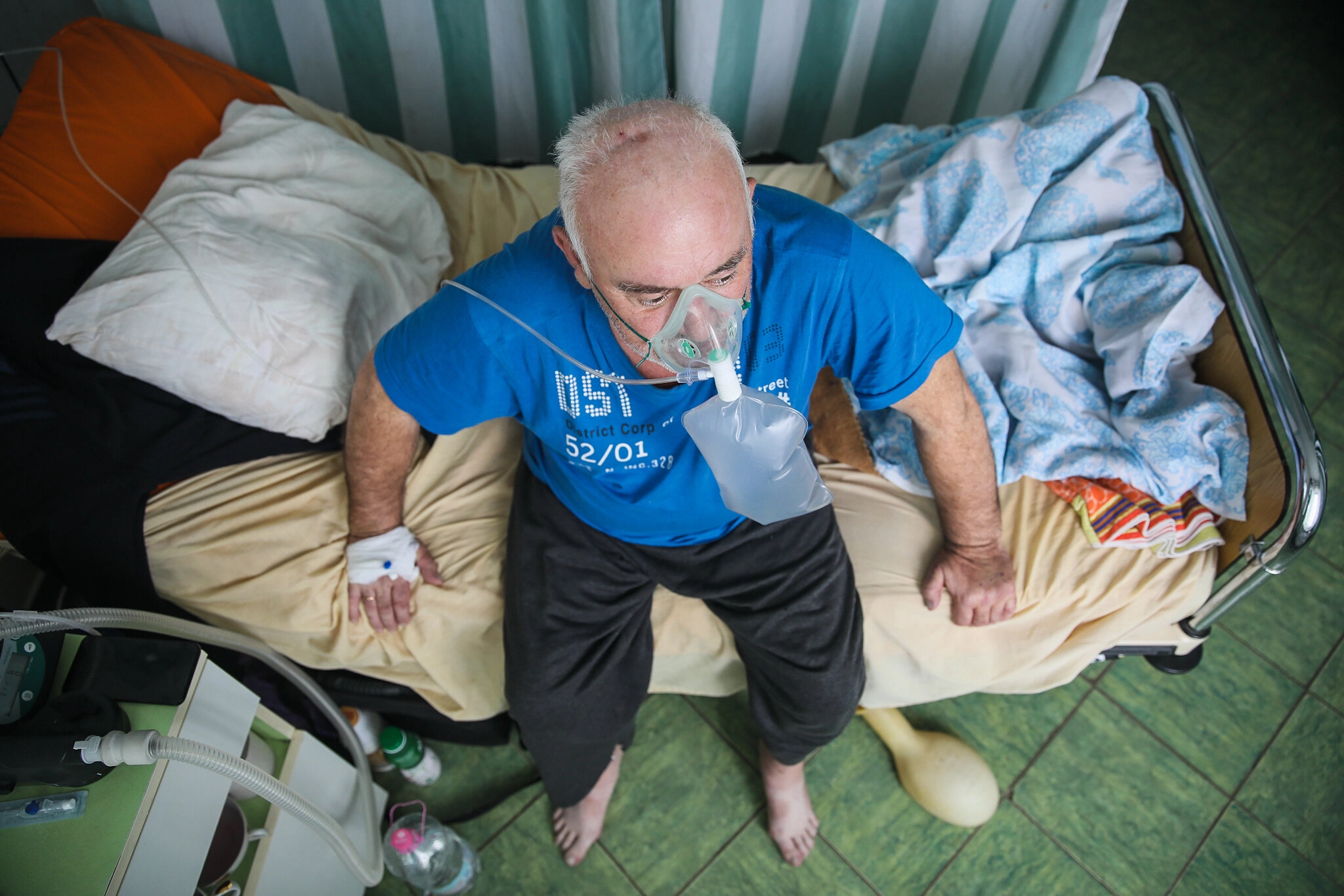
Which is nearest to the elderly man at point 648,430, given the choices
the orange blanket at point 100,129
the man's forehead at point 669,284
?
the man's forehead at point 669,284

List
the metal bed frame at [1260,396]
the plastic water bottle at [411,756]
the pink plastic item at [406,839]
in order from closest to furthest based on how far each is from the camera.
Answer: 1. the metal bed frame at [1260,396]
2. the pink plastic item at [406,839]
3. the plastic water bottle at [411,756]

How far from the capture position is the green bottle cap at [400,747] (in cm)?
172

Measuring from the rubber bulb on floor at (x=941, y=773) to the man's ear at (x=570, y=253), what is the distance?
1.22 metres

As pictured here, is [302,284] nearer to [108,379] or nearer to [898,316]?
[108,379]

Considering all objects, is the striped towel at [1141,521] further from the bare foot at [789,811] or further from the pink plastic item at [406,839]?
the pink plastic item at [406,839]

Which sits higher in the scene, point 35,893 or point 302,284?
point 302,284

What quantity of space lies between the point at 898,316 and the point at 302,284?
1066 mm

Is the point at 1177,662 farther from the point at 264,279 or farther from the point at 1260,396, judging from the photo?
the point at 264,279

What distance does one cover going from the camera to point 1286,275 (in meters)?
2.55

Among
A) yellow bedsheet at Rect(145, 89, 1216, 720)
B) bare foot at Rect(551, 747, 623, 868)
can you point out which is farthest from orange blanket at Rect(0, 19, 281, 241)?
bare foot at Rect(551, 747, 623, 868)

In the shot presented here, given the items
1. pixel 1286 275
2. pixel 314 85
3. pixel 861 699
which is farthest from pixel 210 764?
pixel 1286 275

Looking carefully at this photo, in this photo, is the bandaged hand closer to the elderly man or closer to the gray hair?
the elderly man

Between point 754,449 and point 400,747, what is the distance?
3.62 feet

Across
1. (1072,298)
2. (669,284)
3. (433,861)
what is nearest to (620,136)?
(669,284)
